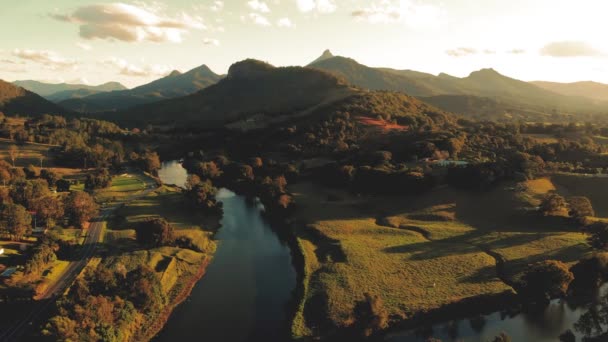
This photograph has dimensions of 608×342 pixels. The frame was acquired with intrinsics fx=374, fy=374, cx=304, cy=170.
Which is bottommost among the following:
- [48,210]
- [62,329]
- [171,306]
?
[171,306]

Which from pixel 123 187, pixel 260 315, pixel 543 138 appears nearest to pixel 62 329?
pixel 260 315

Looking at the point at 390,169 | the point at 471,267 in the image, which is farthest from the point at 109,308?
the point at 390,169

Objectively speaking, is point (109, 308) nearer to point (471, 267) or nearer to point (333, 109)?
point (471, 267)

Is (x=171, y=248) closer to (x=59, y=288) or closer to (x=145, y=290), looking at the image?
(x=59, y=288)

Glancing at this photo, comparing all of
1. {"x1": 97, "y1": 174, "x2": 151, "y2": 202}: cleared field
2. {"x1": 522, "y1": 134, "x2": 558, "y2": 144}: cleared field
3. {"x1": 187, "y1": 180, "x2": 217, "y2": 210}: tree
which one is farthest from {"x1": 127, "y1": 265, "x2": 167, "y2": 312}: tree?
{"x1": 522, "y1": 134, "x2": 558, "y2": 144}: cleared field

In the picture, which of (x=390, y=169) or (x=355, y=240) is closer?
(x=355, y=240)

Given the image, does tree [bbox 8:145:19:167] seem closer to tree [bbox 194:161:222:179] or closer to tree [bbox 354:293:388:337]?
tree [bbox 194:161:222:179]
